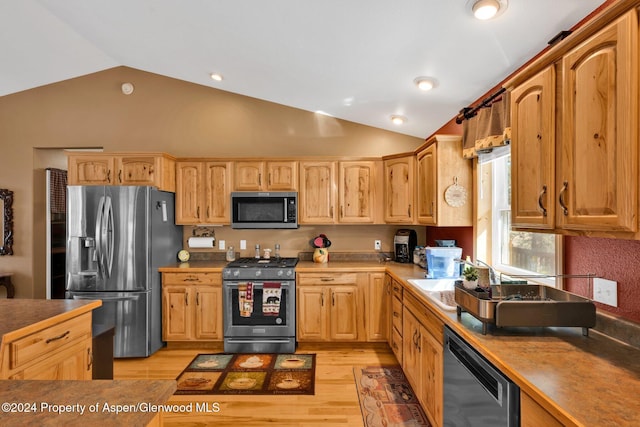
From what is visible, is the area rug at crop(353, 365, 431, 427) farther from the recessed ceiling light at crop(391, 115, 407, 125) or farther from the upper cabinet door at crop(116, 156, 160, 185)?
the upper cabinet door at crop(116, 156, 160, 185)

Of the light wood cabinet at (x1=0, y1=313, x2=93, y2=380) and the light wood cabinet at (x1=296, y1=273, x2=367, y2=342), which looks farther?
the light wood cabinet at (x1=296, y1=273, x2=367, y2=342)

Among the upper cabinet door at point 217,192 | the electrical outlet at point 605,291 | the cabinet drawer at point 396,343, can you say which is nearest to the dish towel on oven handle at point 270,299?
the upper cabinet door at point 217,192

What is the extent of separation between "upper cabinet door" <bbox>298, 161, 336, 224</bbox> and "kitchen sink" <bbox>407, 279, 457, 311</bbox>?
1.34m

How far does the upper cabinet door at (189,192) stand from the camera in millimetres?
3688

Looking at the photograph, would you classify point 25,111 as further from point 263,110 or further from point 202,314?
point 202,314

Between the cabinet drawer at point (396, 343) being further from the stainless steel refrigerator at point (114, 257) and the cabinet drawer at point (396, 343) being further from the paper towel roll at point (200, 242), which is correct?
the stainless steel refrigerator at point (114, 257)

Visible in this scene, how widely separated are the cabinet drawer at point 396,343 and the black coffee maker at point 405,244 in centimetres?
92

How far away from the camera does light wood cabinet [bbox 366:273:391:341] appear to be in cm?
337

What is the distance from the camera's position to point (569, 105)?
1.25 metres

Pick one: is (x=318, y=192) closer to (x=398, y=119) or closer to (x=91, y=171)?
(x=398, y=119)

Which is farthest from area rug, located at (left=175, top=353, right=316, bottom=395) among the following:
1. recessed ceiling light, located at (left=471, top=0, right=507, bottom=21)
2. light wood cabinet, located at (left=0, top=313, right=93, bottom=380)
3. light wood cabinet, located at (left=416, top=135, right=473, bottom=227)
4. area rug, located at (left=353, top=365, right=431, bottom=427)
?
recessed ceiling light, located at (left=471, top=0, right=507, bottom=21)

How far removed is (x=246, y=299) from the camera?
3.31m

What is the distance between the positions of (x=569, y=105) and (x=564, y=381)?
1.00 metres

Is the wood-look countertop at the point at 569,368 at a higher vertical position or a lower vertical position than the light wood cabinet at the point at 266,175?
lower
